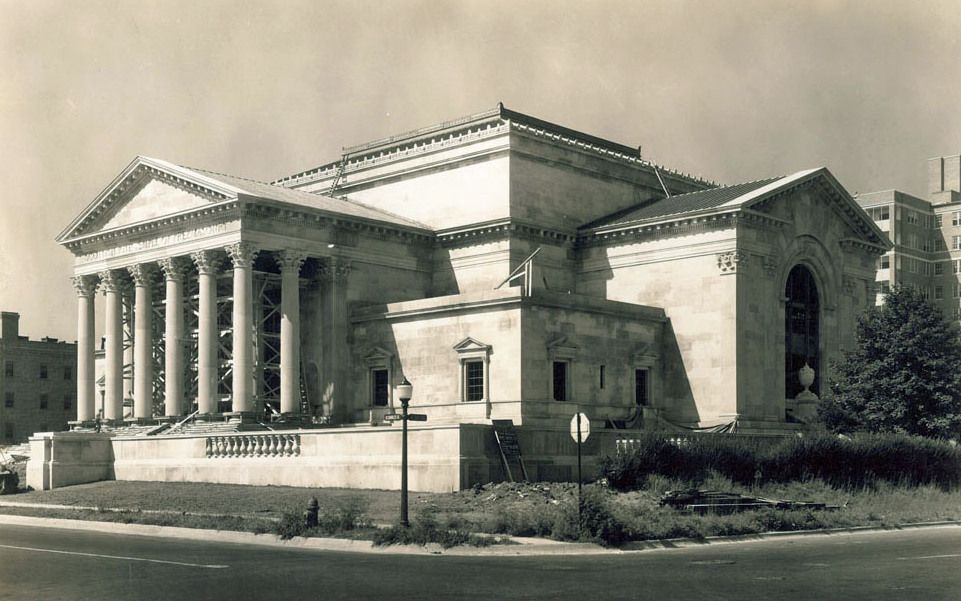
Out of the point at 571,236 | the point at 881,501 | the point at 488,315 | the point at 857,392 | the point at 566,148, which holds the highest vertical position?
the point at 566,148

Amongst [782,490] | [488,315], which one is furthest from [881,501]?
[488,315]

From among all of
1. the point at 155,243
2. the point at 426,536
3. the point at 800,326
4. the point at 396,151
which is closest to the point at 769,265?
the point at 800,326

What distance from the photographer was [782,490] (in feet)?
142

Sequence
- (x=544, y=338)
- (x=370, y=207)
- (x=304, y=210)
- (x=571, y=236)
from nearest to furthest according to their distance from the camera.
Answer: (x=544, y=338), (x=304, y=210), (x=571, y=236), (x=370, y=207)

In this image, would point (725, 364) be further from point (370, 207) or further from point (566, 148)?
point (370, 207)

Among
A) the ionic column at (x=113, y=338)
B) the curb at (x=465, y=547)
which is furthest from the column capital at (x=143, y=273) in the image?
the curb at (x=465, y=547)

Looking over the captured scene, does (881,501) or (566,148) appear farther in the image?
(566,148)

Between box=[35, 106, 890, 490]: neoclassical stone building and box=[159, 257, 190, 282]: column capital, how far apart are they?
0.27ft

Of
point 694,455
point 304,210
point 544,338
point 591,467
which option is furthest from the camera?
point 304,210

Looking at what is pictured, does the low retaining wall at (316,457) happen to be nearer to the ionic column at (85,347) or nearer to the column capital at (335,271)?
the ionic column at (85,347)

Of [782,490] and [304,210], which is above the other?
[304,210]

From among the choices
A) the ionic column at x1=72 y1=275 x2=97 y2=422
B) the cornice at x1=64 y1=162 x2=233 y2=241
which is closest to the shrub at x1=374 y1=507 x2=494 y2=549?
the cornice at x1=64 y1=162 x2=233 y2=241

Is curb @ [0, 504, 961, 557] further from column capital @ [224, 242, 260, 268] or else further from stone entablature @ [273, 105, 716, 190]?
stone entablature @ [273, 105, 716, 190]

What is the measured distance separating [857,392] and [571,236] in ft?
56.8
